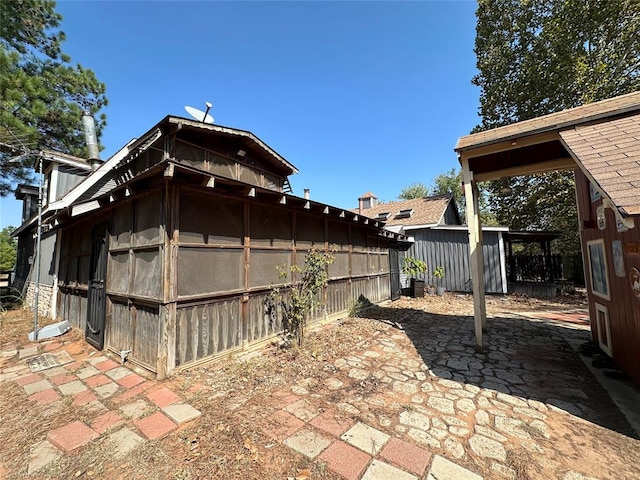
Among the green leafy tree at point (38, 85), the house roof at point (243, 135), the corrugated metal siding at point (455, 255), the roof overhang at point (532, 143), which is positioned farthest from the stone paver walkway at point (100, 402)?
the corrugated metal siding at point (455, 255)

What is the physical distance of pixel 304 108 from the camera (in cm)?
1066

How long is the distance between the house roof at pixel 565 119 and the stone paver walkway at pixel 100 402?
6214mm

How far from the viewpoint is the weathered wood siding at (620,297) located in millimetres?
3365

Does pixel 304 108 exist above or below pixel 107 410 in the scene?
above

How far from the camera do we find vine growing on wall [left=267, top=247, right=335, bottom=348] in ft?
16.9

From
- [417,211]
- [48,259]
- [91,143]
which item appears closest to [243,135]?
[91,143]

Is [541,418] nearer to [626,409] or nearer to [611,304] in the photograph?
[626,409]

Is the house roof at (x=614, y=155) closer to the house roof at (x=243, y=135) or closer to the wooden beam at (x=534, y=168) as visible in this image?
the wooden beam at (x=534, y=168)

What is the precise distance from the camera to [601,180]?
8.68 feet

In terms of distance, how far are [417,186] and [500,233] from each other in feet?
77.6

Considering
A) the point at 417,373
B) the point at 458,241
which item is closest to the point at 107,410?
the point at 417,373

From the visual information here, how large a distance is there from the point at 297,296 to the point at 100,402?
3.18 metres

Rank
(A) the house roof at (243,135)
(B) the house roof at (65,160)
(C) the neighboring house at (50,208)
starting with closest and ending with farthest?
(A) the house roof at (243,135) < (C) the neighboring house at (50,208) < (B) the house roof at (65,160)

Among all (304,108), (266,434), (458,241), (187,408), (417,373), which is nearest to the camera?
(266,434)
